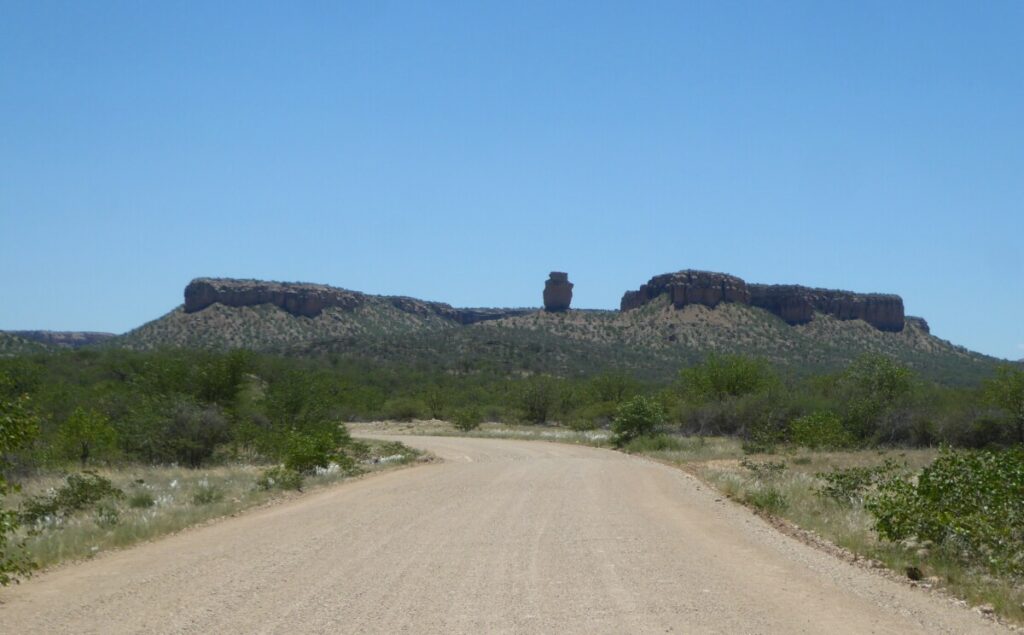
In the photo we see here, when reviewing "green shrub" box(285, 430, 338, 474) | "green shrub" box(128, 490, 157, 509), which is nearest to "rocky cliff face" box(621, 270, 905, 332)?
"green shrub" box(285, 430, 338, 474)

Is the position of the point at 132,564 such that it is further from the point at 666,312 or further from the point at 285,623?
the point at 666,312

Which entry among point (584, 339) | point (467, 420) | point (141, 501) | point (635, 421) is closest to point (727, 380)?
point (635, 421)

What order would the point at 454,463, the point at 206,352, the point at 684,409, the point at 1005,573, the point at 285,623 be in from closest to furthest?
the point at 285,623, the point at 1005,573, the point at 454,463, the point at 206,352, the point at 684,409

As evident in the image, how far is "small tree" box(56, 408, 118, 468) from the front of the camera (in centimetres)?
2786

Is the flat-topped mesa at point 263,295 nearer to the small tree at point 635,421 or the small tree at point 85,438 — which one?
the small tree at point 635,421

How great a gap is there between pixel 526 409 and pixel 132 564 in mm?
56347

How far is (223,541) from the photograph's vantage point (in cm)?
1326

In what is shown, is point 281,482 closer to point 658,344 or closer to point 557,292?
point 658,344

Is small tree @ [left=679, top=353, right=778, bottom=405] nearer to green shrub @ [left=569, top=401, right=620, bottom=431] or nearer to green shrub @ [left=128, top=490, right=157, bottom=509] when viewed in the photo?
green shrub @ [left=569, top=401, right=620, bottom=431]

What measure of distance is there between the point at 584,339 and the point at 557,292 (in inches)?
952

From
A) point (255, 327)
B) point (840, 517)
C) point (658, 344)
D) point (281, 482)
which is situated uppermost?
point (255, 327)

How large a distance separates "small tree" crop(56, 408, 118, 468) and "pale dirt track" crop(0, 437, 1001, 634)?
13889mm

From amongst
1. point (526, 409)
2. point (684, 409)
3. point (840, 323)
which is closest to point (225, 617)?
point (684, 409)

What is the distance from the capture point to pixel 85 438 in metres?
28.4
